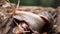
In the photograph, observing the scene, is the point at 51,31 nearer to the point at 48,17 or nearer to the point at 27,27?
→ the point at 48,17

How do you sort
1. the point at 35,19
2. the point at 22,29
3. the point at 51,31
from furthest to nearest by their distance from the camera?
the point at 51,31 < the point at 35,19 < the point at 22,29

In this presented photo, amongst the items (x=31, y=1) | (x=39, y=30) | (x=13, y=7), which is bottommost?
(x=31, y=1)

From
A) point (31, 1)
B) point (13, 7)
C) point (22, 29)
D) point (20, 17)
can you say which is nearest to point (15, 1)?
point (13, 7)

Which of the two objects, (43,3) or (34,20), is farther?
(43,3)

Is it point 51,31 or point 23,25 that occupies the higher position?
point 23,25

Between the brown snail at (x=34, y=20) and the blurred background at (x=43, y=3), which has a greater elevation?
the brown snail at (x=34, y=20)

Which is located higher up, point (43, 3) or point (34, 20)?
point (34, 20)

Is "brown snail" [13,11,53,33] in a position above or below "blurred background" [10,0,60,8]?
above

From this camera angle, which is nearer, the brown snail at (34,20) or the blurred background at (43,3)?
the brown snail at (34,20)

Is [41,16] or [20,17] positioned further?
[41,16]

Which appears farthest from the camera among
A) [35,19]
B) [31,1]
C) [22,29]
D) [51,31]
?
[31,1]

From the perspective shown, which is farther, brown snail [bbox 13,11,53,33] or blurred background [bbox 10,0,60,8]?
blurred background [bbox 10,0,60,8]
